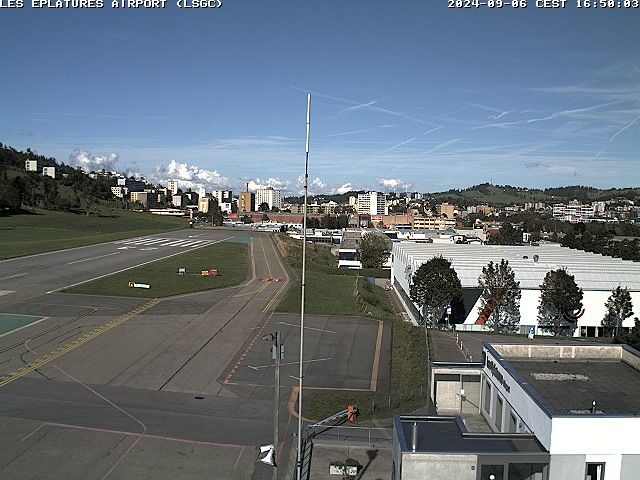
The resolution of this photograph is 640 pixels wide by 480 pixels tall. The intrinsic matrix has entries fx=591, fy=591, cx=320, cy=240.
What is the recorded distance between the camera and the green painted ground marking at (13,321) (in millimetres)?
30102

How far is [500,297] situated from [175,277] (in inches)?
1070

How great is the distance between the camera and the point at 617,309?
38156 mm

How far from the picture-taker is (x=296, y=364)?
26281 millimetres

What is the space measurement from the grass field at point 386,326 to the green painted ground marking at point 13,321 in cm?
1474

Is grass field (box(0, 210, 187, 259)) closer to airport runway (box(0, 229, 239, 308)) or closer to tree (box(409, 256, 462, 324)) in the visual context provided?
airport runway (box(0, 229, 239, 308))

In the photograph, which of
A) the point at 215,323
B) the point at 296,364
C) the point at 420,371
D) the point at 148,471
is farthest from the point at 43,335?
the point at 420,371

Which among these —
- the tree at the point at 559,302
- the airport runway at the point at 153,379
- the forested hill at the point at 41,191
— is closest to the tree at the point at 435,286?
the airport runway at the point at 153,379

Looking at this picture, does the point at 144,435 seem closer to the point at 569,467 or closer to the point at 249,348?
the point at 249,348

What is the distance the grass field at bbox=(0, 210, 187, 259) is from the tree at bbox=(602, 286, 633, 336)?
5375 centimetres

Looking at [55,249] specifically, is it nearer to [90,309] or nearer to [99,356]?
[90,309]

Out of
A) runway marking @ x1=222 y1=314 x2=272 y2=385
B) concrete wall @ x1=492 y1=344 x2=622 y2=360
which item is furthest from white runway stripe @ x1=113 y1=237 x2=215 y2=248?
concrete wall @ x1=492 y1=344 x2=622 y2=360

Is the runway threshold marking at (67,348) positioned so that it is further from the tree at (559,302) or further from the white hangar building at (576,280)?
the tree at (559,302)

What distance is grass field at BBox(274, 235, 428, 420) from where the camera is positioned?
2106 cm

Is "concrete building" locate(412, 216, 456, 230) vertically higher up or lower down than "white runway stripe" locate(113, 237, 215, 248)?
higher up
